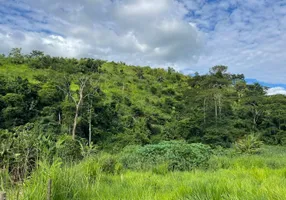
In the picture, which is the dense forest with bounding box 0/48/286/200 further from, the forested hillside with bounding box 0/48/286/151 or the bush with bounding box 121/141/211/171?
the bush with bounding box 121/141/211/171

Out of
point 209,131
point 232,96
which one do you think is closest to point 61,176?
point 209,131

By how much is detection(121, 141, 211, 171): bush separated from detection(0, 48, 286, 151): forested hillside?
9.77m

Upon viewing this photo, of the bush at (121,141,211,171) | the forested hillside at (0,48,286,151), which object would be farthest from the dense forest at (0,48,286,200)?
the bush at (121,141,211,171)

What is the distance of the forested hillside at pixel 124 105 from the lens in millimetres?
22406

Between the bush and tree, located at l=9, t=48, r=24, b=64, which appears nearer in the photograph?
the bush

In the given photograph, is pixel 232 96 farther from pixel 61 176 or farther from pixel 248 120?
pixel 61 176

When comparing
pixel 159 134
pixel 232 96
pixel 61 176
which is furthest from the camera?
pixel 232 96

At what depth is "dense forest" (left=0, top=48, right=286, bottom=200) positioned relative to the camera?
73.0ft

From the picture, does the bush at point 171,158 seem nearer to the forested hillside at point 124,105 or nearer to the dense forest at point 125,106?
the dense forest at point 125,106

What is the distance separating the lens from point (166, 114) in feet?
112

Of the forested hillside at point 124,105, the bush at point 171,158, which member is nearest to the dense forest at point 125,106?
the forested hillside at point 124,105

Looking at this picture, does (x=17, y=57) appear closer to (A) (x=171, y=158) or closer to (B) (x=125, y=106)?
(B) (x=125, y=106)

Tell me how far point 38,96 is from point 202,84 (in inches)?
943

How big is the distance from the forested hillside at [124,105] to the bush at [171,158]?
32.1 feet
